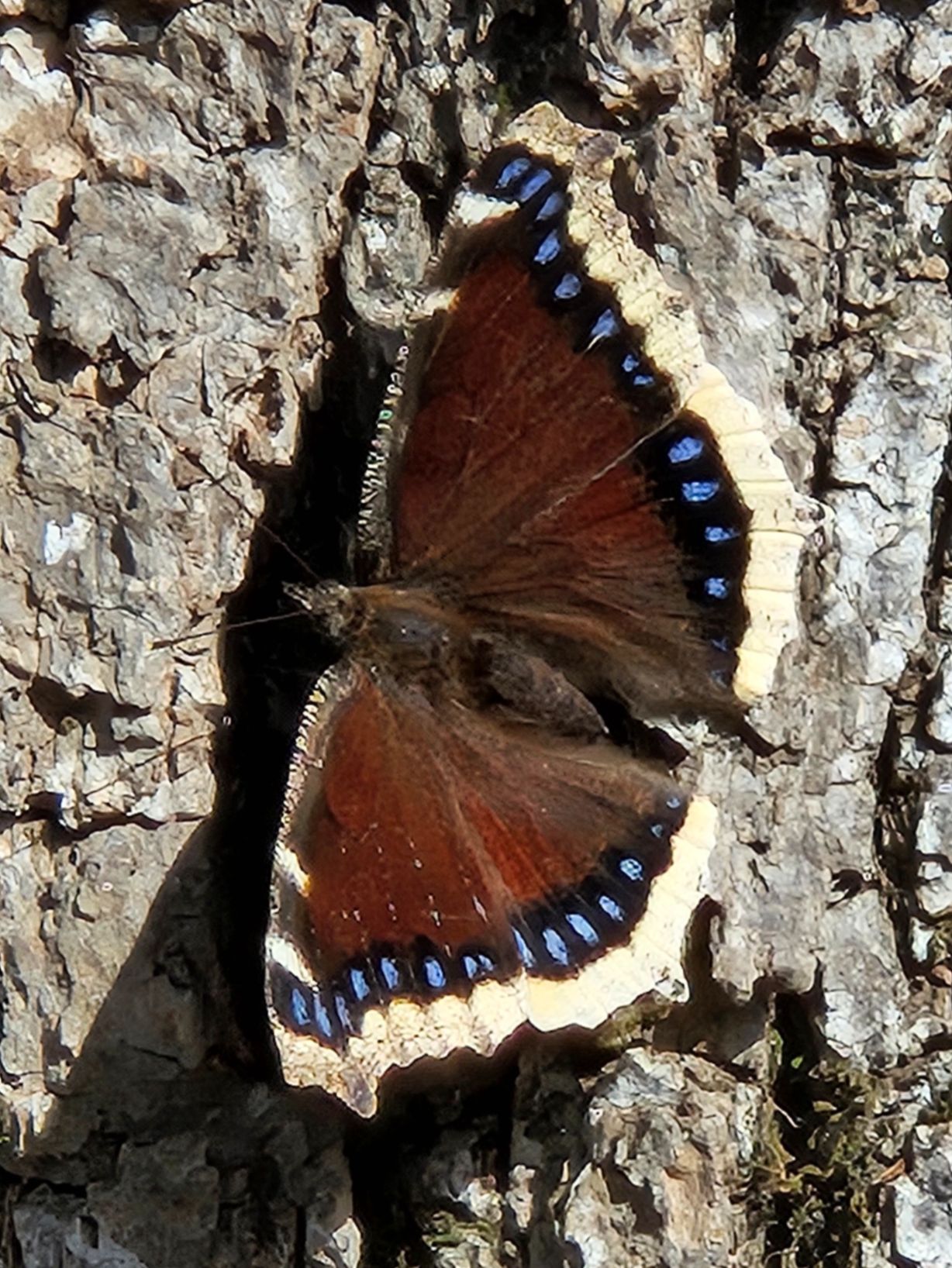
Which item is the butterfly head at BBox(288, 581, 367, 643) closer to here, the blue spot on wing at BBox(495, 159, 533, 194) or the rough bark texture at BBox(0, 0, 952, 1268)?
the rough bark texture at BBox(0, 0, 952, 1268)

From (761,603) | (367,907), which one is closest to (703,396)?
(761,603)

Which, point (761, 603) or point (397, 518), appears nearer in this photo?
point (761, 603)

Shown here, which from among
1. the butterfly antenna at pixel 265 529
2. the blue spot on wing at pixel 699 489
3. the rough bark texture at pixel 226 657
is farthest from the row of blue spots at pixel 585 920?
the butterfly antenna at pixel 265 529

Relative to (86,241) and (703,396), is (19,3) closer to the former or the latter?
(86,241)

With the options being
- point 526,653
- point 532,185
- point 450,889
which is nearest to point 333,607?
point 526,653

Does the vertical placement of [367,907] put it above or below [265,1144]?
above

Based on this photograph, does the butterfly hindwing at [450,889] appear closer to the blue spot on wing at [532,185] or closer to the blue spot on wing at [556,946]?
the blue spot on wing at [556,946]

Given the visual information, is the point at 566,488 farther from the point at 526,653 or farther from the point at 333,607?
the point at 333,607
